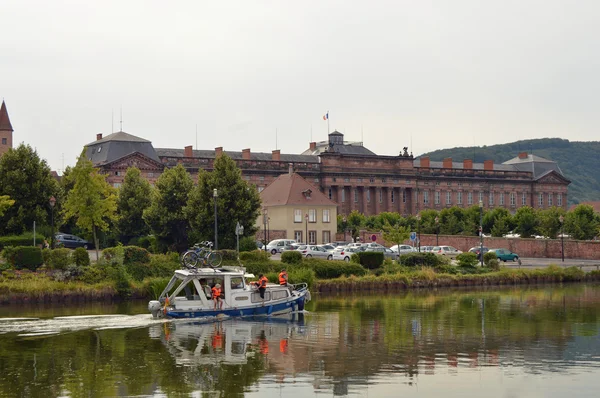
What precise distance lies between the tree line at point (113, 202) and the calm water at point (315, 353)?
16.6 metres

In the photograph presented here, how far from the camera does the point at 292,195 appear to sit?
305ft

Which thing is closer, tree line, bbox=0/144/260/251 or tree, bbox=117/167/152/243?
tree line, bbox=0/144/260/251

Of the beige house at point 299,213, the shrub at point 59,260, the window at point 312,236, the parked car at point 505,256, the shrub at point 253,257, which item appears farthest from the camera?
the window at point 312,236

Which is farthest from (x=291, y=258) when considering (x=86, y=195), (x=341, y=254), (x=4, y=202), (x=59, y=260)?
(x=4, y=202)

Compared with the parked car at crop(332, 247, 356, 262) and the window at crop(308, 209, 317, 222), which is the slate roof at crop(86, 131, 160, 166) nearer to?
the window at crop(308, 209, 317, 222)

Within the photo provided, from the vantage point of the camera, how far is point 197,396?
880 inches

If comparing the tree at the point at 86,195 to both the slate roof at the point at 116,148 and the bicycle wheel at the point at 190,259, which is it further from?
the slate roof at the point at 116,148

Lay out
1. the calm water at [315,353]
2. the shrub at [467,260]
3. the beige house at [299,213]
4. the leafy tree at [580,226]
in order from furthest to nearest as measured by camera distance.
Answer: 1. the beige house at [299,213]
2. the leafy tree at [580,226]
3. the shrub at [467,260]
4. the calm water at [315,353]

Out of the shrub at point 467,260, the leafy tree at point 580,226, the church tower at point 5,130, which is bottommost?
the shrub at point 467,260

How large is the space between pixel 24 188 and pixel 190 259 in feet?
85.3

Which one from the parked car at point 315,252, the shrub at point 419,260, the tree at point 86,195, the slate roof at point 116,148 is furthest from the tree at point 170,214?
the slate roof at point 116,148

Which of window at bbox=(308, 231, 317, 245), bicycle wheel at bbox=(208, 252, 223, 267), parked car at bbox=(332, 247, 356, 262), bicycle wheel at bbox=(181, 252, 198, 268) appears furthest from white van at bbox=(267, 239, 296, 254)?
bicycle wheel at bbox=(181, 252, 198, 268)

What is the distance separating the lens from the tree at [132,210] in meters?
77.4

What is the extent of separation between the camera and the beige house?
92.4 m
